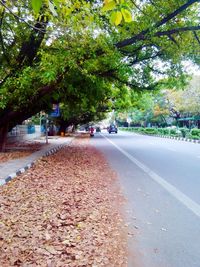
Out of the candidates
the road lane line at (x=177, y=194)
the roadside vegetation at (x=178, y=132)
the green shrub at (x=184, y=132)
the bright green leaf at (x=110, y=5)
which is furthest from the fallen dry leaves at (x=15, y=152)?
the green shrub at (x=184, y=132)

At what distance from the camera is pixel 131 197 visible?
7.60 metres

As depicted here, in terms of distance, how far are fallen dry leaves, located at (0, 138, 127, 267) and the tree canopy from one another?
12.1ft

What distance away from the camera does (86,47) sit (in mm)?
11547

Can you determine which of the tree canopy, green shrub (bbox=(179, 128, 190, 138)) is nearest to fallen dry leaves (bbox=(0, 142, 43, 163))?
the tree canopy

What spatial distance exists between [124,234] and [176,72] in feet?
46.1

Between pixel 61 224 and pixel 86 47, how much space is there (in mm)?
7397

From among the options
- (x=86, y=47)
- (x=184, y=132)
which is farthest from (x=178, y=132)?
(x=86, y=47)

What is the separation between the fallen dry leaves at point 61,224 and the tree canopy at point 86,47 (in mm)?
3690

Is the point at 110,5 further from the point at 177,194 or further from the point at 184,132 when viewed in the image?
the point at 184,132

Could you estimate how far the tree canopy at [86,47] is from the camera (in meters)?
10.8

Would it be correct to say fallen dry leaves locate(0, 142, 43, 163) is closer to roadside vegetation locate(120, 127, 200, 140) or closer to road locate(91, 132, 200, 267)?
road locate(91, 132, 200, 267)

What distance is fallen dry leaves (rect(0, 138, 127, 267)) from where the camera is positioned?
4211mm

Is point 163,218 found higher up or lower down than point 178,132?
lower down

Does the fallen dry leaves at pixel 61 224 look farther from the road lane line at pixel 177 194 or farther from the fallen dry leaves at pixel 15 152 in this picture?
the fallen dry leaves at pixel 15 152
